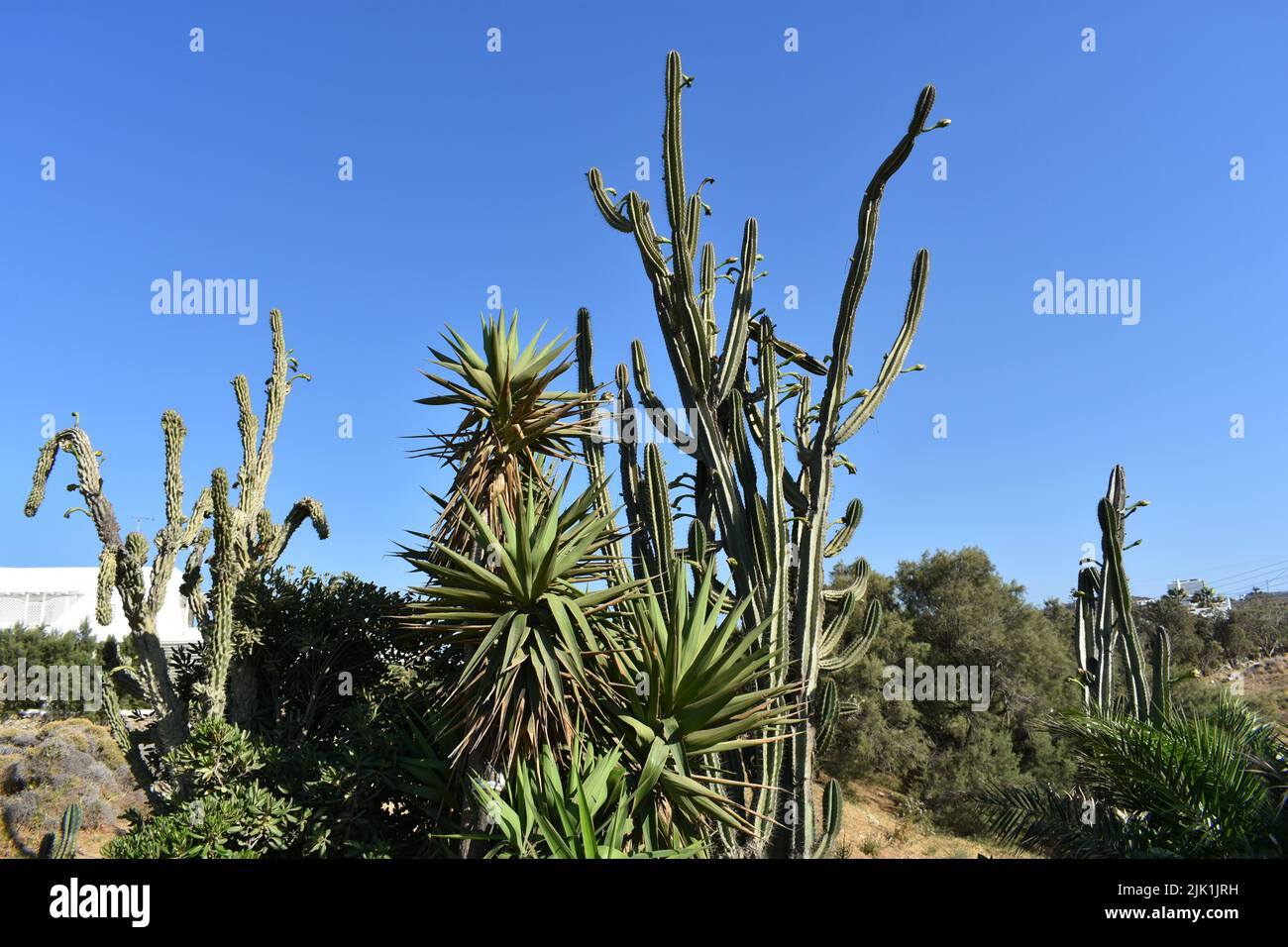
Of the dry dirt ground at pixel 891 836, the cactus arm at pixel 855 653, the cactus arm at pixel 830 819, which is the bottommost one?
the dry dirt ground at pixel 891 836

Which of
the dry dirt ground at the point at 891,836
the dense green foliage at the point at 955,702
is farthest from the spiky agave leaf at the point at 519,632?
the dense green foliage at the point at 955,702

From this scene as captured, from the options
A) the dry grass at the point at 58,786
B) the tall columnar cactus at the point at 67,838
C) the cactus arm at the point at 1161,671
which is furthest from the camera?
the dry grass at the point at 58,786

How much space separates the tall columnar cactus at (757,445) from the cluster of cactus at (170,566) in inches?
148

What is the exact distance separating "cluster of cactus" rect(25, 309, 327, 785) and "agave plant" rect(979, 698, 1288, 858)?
7001mm

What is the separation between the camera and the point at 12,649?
23.2 metres

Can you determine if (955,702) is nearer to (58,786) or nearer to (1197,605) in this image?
(58,786)

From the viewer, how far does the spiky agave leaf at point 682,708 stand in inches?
212

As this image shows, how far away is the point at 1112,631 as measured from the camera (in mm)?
9305

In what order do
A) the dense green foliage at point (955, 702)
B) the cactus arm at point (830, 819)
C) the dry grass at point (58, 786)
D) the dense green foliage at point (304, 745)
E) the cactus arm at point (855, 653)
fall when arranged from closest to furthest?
the dense green foliage at point (304, 745) < the cactus arm at point (830, 819) < the cactus arm at point (855, 653) < the dry grass at point (58, 786) < the dense green foliage at point (955, 702)

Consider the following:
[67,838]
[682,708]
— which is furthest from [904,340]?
[67,838]

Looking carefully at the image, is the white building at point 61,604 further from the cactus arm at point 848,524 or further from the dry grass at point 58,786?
the cactus arm at point 848,524
